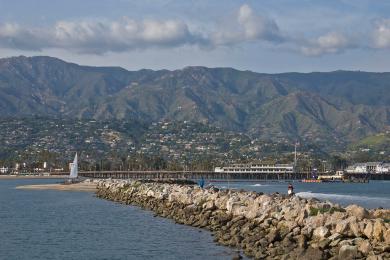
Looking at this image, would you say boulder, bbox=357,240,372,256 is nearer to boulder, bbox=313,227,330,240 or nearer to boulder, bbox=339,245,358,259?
boulder, bbox=339,245,358,259

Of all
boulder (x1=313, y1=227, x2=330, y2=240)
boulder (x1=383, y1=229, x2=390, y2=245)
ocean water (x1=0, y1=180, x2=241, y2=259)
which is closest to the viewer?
boulder (x1=383, y1=229, x2=390, y2=245)

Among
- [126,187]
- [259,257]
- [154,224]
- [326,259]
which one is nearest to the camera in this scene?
[326,259]

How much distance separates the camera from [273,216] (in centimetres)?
4594

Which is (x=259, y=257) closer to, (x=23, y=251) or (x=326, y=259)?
(x=326, y=259)

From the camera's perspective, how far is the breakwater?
34.6 metres

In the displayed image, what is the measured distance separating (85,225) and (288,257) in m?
28.6

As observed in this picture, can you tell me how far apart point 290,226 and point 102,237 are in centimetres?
1596

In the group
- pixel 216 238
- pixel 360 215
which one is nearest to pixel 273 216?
pixel 216 238

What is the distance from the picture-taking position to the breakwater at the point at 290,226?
34625 millimetres

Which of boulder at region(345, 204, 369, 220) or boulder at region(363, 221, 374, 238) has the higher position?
boulder at region(345, 204, 369, 220)

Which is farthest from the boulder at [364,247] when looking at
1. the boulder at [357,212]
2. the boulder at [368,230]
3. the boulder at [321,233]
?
the boulder at [357,212]

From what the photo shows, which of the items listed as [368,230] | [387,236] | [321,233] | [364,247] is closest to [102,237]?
[321,233]

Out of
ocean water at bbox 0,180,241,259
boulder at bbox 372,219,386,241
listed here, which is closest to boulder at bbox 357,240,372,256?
boulder at bbox 372,219,386,241

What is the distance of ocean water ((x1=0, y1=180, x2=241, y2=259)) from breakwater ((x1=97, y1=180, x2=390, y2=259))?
1.62 metres
